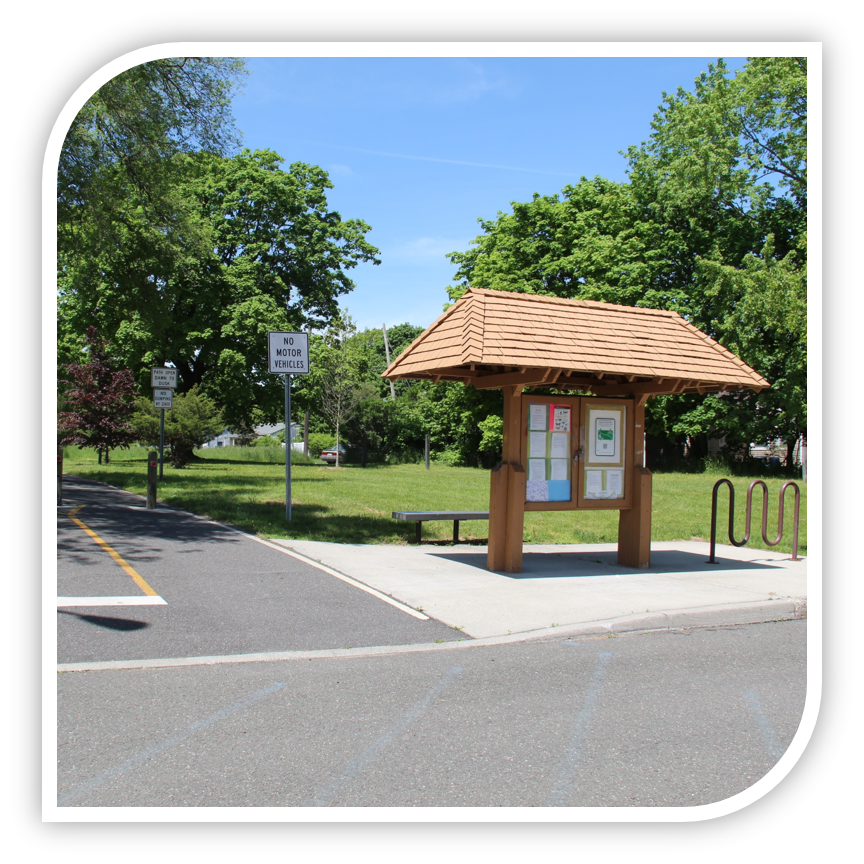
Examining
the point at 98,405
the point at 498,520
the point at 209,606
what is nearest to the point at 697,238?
the point at 98,405

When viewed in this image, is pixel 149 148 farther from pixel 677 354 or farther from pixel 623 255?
pixel 623 255

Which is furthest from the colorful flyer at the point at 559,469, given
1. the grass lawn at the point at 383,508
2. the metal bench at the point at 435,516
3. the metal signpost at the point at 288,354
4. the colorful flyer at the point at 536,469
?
the metal signpost at the point at 288,354

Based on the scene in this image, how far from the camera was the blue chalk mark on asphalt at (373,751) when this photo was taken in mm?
3672

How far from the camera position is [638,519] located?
1061 cm

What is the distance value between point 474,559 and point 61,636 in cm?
587

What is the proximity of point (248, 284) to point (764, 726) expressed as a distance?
3339cm

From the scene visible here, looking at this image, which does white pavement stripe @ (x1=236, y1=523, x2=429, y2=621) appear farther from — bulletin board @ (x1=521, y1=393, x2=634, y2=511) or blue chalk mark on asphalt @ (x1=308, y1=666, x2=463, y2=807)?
bulletin board @ (x1=521, y1=393, x2=634, y2=511)

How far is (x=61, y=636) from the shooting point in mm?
6109

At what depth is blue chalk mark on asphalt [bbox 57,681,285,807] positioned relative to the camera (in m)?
3.64

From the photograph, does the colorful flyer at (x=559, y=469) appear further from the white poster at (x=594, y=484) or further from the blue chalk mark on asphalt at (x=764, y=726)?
the blue chalk mark on asphalt at (x=764, y=726)

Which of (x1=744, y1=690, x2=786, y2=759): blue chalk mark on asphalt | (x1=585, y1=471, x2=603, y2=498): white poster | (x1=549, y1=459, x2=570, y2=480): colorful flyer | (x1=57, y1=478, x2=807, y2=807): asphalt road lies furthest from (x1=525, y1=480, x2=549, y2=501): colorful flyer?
(x1=744, y1=690, x2=786, y2=759): blue chalk mark on asphalt

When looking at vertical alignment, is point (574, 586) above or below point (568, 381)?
below

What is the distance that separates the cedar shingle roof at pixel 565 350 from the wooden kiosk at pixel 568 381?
0.02m

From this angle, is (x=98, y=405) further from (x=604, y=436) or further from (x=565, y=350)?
(x=565, y=350)
